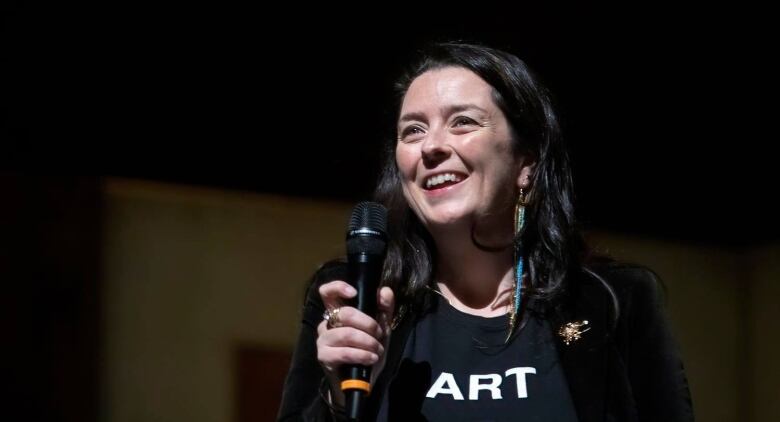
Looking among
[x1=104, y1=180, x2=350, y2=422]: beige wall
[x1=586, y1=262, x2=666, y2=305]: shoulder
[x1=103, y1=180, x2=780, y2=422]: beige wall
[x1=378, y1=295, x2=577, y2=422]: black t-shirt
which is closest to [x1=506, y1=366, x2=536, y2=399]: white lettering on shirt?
[x1=378, y1=295, x2=577, y2=422]: black t-shirt

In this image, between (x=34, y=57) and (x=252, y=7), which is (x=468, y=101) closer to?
(x=252, y=7)

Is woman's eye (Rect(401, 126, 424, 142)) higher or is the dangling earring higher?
woman's eye (Rect(401, 126, 424, 142))

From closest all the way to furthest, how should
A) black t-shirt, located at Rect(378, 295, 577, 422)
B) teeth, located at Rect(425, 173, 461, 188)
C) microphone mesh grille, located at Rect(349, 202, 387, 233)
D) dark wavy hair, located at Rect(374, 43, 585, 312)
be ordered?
microphone mesh grille, located at Rect(349, 202, 387, 233) → black t-shirt, located at Rect(378, 295, 577, 422) → teeth, located at Rect(425, 173, 461, 188) → dark wavy hair, located at Rect(374, 43, 585, 312)

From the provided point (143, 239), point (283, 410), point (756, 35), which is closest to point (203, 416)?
point (143, 239)

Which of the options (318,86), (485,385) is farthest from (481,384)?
(318,86)

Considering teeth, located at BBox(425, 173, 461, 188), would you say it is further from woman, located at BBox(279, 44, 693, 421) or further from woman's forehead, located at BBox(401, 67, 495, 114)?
woman's forehead, located at BBox(401, 67, 495, 114)

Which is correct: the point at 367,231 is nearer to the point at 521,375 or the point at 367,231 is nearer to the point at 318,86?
the point at 521,375

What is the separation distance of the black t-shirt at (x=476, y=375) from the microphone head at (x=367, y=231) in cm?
30

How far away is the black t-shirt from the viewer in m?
1.70

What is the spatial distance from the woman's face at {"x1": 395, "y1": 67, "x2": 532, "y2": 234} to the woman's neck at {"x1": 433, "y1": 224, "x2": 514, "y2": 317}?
61 millimetres

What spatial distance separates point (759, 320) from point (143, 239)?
7.70ft

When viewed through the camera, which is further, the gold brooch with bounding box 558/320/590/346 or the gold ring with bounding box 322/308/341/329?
the gold brooch with bounding box 558/320/590/346

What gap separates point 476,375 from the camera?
1.76 metres

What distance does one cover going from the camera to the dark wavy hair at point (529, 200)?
1922 mm
